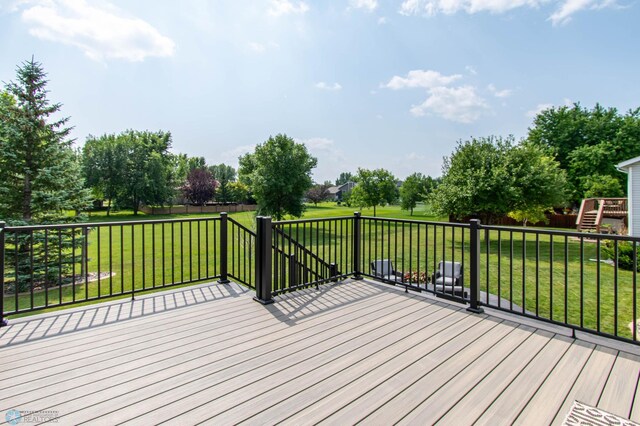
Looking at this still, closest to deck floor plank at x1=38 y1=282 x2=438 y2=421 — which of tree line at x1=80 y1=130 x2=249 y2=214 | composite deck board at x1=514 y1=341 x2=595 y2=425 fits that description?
composite deck board at x1=514 y1=341 x2=595 y2=425

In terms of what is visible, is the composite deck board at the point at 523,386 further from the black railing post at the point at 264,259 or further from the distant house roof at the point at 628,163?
the distant house roof at the point at 628,163

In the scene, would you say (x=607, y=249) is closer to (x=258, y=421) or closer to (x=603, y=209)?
(x=603, y=209)

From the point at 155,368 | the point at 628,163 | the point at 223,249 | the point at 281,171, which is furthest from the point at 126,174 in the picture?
the point at 628,163

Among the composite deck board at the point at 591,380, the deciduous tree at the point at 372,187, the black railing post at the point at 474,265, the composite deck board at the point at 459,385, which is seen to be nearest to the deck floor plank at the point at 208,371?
the composite deck board at the point at 459,385

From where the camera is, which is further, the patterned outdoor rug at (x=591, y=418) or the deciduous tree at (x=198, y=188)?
the deciduous tree at (x=198, y=188)

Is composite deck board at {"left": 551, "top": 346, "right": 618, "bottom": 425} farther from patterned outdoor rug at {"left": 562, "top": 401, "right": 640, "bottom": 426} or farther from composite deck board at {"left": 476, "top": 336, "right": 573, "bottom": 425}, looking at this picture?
composite deck board at {"left": 476, "top": 336, "right": 573, "bottom": 425}

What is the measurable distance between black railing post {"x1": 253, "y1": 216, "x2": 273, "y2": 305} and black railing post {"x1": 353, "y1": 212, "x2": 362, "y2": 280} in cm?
128

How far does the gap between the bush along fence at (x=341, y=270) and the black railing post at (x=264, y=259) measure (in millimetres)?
10

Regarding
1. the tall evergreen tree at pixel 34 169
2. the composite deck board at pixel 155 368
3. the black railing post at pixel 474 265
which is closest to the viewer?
the composite deck board at pixel 155 368

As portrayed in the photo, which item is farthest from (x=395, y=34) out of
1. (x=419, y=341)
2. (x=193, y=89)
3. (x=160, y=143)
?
(x=160, y=143)

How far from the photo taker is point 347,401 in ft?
5.43

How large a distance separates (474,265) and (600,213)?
15.0 metres

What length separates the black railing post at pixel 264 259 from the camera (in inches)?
124

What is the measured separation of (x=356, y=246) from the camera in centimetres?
407
